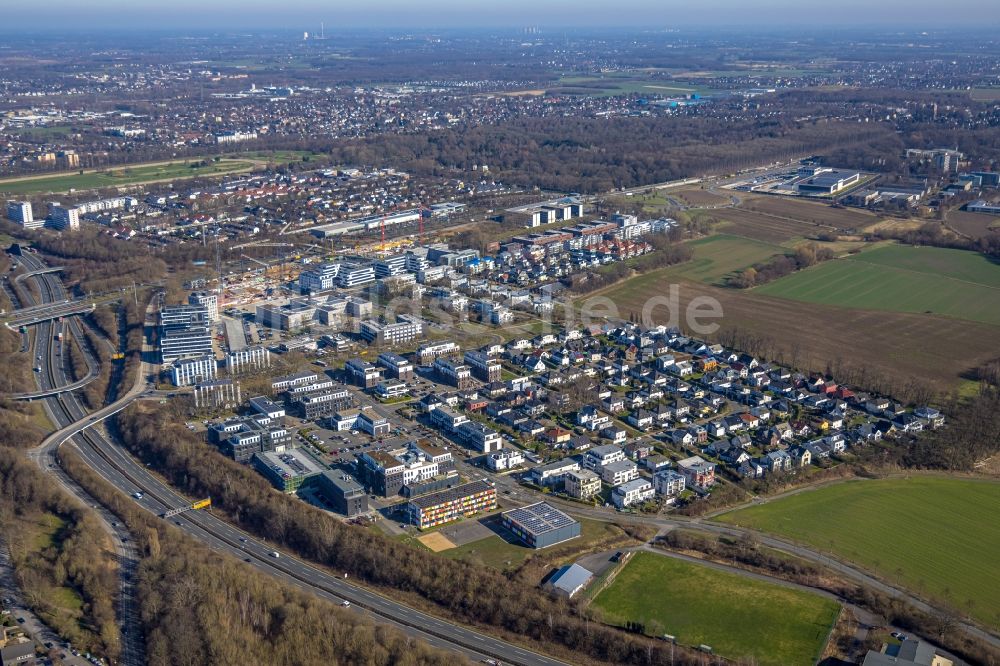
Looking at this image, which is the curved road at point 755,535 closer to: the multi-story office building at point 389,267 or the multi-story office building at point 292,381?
the multi-story office building at point 292,381

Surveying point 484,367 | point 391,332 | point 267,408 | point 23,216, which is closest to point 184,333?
point 267,408

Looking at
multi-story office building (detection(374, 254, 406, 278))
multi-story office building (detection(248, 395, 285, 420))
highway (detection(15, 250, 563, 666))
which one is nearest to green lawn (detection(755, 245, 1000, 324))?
multi-story office building (detection(374, 254, 406, 278))

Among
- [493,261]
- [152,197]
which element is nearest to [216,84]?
[152,197]

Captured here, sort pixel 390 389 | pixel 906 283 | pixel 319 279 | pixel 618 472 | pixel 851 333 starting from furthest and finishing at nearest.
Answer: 1. pixel 906 283
2. pixel 319 279
3. pixel 851 333
4. pixel 390 389
5. pixel 618 472

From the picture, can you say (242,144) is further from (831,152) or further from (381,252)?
(831,152)

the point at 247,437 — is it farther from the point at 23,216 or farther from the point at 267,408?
the point at 23,216

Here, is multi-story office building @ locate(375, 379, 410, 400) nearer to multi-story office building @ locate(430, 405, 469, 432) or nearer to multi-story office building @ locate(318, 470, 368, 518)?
multi-story office building @ locate(430, 405, 469, 432)

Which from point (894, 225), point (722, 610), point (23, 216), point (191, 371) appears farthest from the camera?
point (23, 216)
